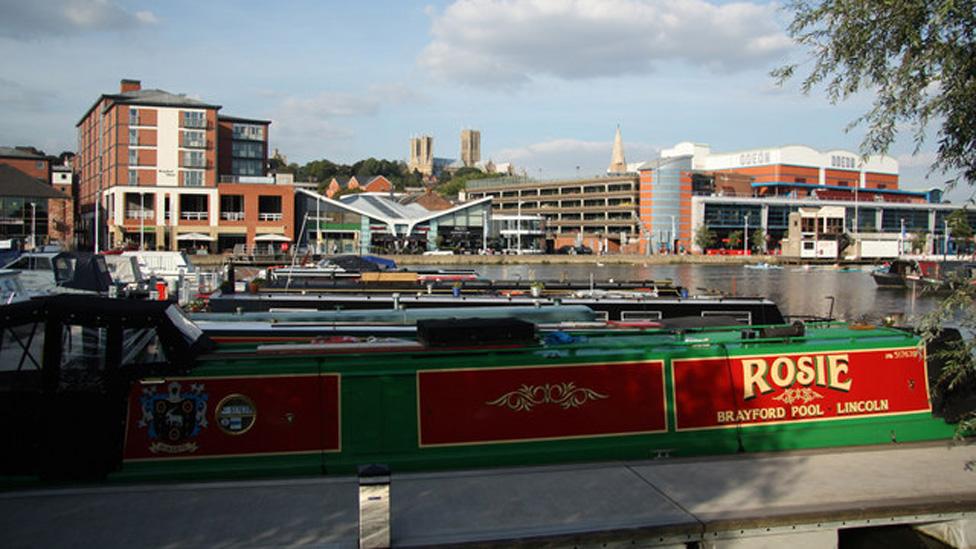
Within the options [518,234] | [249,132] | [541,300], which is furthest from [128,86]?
[541,300]

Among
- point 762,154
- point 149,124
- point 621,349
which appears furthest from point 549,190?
point 621,349

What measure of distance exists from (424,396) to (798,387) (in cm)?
454

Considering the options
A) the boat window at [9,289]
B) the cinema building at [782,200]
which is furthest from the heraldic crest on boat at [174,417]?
the cinema building at [782,200]

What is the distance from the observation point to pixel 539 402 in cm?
890

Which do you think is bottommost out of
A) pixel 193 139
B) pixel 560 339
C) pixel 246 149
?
pixel 560 339

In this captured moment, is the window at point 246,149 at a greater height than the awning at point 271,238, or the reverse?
the window at point 246,149

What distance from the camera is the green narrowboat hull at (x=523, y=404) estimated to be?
812cm

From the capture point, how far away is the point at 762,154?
155500mm

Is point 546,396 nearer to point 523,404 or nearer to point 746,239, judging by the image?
point 523,404

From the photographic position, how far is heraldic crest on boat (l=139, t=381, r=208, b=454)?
7.91m

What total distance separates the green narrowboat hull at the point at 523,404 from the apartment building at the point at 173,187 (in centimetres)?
8029

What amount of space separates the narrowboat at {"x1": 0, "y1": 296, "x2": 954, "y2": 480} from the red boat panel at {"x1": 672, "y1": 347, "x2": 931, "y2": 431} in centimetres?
2

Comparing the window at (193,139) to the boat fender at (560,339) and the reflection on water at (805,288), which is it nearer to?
the reflection on water at (805,288)

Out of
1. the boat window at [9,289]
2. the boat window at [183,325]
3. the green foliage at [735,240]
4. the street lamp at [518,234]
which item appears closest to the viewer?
the boat window at [183,325]
